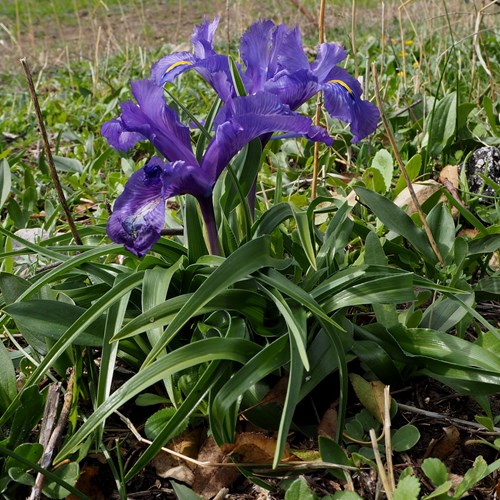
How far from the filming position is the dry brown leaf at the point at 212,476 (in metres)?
1.36

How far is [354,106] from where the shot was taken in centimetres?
155

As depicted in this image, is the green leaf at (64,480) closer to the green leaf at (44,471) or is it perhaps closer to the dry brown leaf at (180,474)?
the green leaf at (44,471)

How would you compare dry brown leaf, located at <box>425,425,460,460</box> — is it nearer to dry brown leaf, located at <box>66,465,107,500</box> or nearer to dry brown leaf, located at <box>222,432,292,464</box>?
dry brown leaf, located at <box>222,432,292,464</box>

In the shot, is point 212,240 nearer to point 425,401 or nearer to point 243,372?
point 243,372

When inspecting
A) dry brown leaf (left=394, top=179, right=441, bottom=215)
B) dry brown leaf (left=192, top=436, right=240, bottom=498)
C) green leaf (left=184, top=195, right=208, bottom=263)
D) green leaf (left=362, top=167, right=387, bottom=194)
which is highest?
green leaf (left=184, top=195, right=208, bottom=263)

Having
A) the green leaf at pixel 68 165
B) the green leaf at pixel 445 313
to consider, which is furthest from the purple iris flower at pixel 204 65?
the green leaf at pixel 68 165

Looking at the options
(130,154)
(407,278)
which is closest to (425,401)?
(407,278)

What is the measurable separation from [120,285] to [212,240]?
0.79ft

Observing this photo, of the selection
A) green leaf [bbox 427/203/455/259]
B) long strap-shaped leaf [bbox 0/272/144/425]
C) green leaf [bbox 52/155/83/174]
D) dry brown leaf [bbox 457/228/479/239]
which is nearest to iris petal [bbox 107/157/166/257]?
long strap-shaped leaf [bbox 0/272/144/425]

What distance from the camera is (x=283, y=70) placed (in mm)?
1486

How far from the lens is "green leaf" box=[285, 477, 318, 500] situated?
120 centimetres

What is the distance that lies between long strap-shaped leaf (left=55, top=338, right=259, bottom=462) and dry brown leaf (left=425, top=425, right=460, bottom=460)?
0.46 metres

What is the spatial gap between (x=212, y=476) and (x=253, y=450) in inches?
4.3

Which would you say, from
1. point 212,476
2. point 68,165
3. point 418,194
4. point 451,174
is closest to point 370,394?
point 212,476
